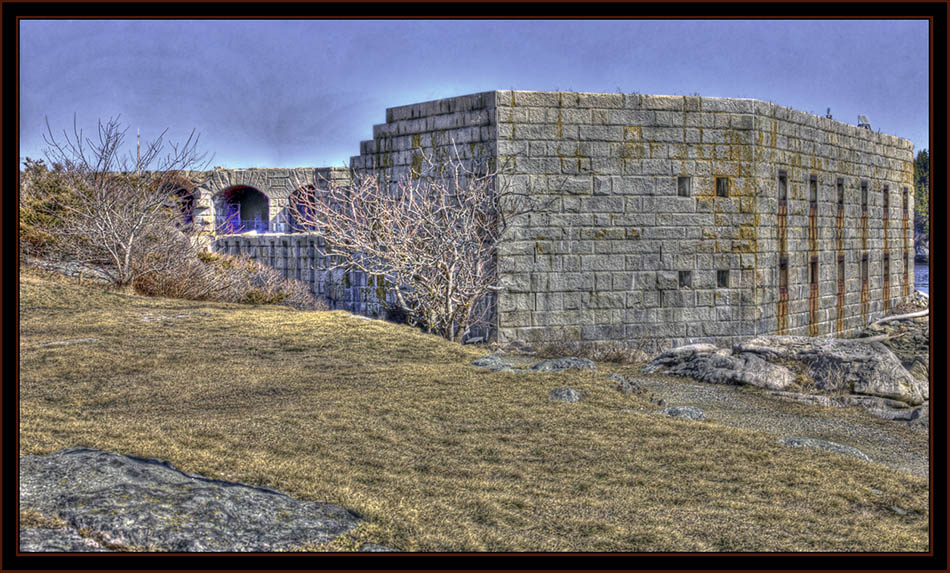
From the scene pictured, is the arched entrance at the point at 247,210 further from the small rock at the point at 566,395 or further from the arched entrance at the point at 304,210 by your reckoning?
the small rock at the point at 566,395

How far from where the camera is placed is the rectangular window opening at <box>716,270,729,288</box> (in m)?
15.5

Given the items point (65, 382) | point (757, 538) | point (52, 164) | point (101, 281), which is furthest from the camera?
point (52, 164)

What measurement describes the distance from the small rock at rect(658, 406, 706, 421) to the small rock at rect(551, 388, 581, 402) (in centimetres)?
86

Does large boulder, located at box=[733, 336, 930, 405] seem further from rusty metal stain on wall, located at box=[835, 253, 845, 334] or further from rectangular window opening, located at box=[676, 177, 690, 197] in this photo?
rusty metal stain on wall, located at box=[835, 253, 845, 334]

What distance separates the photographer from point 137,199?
18391 mm

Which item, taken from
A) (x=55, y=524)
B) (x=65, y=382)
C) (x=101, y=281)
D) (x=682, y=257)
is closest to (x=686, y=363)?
(x=682, y=257)

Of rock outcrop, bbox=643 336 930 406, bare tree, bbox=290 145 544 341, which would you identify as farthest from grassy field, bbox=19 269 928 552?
bare tree, bbox=290 145 544 341

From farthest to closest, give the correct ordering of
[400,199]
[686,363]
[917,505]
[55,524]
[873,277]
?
[873,277] < [400,199] < [686,363] < [917,505] < [55,524]

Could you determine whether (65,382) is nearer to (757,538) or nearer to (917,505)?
(757,538)

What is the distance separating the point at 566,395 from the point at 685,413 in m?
1.21

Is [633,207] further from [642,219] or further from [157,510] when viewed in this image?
[157,510]

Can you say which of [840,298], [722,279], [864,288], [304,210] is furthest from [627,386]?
[304,210]

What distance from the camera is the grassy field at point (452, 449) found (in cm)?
499

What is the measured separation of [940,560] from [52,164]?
20.2 meters
